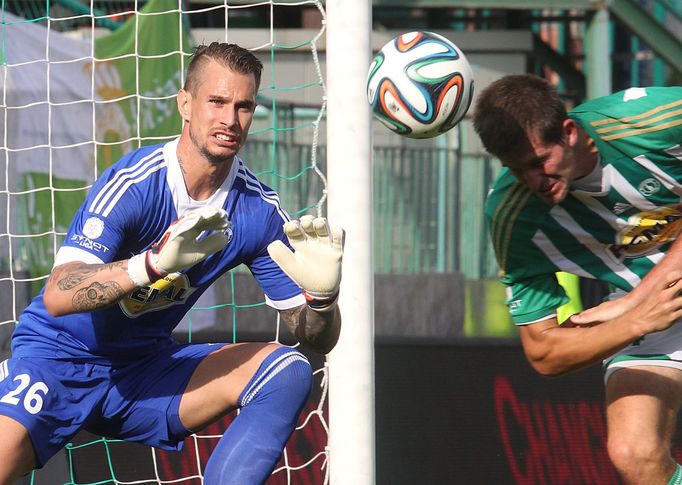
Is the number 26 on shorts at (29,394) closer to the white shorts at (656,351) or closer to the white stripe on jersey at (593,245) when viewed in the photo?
the white stripe on jersey at (593,245)

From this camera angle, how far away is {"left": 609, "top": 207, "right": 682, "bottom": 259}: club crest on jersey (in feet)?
12.3

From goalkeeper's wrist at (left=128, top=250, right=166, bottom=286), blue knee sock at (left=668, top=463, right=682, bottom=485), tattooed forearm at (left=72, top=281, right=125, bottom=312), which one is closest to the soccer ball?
goalkeeper's wrist at (left=128, top=250, right=166, bottom=286)

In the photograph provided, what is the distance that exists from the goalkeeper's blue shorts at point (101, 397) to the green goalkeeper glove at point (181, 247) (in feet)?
2.16

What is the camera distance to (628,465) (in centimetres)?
349

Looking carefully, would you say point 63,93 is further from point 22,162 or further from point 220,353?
point 220,353

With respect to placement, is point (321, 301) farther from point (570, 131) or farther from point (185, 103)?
point (570, 131)

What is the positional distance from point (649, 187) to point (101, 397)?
6.51 feet

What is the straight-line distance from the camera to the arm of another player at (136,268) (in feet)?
10.2

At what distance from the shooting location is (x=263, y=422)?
3.51 metres

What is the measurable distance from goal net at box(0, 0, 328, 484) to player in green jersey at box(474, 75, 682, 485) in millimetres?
1054

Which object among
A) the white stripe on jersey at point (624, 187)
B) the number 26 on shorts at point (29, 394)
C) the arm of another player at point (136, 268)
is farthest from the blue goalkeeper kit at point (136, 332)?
the white stripe on jersey at point (624, 187)

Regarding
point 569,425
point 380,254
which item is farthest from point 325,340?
point 380,254

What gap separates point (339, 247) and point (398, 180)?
5.57 m

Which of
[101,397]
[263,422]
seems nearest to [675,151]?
[263,422]
